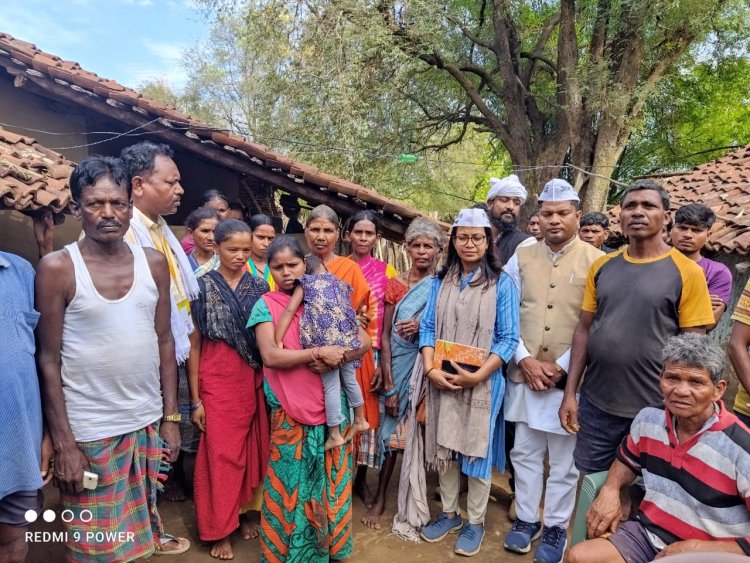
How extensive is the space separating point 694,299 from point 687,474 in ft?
2.70

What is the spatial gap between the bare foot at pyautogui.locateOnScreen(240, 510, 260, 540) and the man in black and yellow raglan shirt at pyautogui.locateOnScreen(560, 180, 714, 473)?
6.78 feet

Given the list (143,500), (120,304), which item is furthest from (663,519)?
(120,304)

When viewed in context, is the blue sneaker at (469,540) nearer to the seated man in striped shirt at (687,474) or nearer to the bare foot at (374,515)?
the bare foot at (374,515)

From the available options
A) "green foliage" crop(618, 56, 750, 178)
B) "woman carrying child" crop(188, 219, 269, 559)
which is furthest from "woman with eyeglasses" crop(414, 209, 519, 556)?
"green foliage" crop(618, 56, 750, 178)

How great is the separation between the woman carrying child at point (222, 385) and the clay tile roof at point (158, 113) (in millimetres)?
2612

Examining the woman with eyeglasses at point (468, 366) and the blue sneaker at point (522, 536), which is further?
the blue sneaker at point (522, 536)

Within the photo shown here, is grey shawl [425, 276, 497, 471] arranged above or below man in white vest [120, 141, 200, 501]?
below

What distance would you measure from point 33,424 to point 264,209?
4804 mm

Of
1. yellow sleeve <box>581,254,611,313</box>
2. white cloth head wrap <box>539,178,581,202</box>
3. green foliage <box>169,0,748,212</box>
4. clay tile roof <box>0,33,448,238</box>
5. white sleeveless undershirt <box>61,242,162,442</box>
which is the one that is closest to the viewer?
white sleeveless undershirt <box>61,242,162,442</box>

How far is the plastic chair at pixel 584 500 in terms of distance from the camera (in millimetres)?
2246

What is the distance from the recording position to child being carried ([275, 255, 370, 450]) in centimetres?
247

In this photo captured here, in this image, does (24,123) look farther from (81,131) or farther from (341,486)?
(341,486)

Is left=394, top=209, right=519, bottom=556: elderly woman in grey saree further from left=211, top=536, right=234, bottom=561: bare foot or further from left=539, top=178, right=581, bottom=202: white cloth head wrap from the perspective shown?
left=211, top=536, right=234, bottom=561: bare foot

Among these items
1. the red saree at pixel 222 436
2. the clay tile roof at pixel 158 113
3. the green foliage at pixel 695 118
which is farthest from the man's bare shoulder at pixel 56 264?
the green foliage at pixel 695 118
